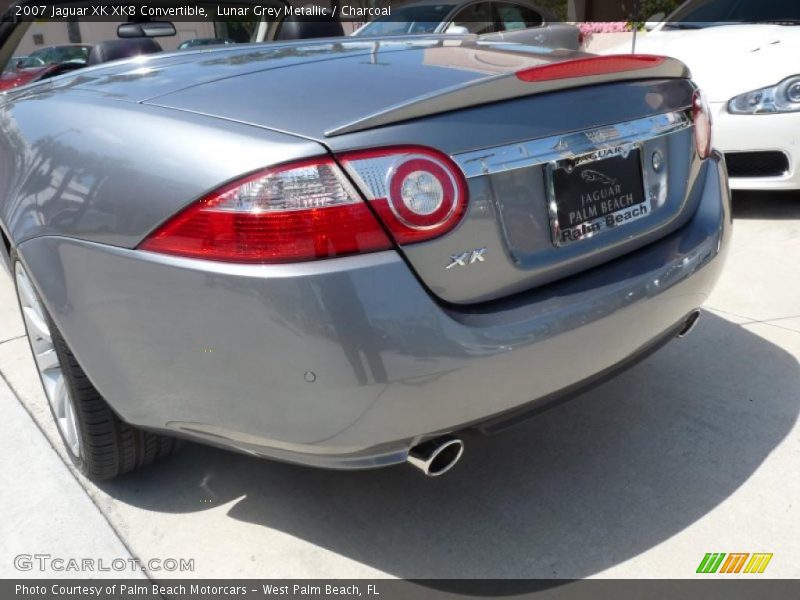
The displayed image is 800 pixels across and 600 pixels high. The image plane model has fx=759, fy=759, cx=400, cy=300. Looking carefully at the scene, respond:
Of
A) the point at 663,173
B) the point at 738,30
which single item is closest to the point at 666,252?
the point at 663,173

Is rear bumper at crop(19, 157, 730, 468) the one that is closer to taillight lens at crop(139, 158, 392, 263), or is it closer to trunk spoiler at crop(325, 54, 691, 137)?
taillight lens at crop(139, 158, 392, 263)

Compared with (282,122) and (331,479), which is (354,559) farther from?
(282,122)

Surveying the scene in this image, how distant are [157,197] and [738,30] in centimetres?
437

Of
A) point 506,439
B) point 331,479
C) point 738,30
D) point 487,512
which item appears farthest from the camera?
point 738,30

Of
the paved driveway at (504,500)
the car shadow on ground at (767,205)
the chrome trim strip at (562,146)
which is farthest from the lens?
the car shadow on ground at (767,205)

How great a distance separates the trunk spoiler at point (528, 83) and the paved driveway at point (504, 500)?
1.12 meters

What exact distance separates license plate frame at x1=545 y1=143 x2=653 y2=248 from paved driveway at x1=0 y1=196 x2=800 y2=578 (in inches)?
31.6

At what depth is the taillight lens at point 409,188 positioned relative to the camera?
153 cm

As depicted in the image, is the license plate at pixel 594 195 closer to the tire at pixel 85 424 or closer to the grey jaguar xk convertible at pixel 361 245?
the grey jaguar xk convertible at pixel 361 245

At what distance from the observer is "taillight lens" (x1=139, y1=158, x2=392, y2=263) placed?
1510 mm

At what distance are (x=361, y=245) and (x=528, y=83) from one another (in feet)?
1.94

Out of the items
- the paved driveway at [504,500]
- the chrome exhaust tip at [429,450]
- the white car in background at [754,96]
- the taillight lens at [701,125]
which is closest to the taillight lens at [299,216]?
the chrome exhaust tip at [429,450]

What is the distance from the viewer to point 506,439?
2.46 metres

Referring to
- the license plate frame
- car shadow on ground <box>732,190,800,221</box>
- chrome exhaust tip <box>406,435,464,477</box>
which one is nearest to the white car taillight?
the license plate frame
